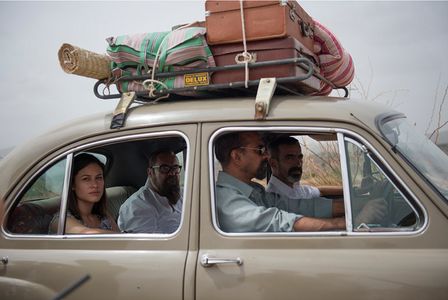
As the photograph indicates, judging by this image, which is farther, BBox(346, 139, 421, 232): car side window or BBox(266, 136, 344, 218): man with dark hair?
BBox(266, 136, 344, 218): man with dark hair

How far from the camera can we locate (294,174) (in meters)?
3.32

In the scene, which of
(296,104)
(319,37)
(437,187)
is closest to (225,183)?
(296,104)

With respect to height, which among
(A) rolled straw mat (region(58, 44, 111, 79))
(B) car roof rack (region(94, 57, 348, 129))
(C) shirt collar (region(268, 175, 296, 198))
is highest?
(A) rolled straw mat (region(58, 44, 111, 79))

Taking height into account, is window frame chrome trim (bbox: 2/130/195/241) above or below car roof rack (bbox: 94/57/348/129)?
below

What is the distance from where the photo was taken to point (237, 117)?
97.8 inches

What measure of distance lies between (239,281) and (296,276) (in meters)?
0.27

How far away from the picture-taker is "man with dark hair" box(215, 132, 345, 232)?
241 centimetres

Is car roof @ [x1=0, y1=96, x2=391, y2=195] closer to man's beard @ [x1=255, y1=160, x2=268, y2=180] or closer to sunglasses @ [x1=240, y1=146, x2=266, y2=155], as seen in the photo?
sunglasses @ [x1=240, y1=146, x2=266, y2=155]

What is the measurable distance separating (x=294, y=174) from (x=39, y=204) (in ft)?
5.64

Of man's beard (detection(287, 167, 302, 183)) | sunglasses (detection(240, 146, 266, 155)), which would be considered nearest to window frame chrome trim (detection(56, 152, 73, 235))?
sunglasses (detection(240, 146, 266, 155))

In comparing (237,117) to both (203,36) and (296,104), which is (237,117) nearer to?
(296,104)

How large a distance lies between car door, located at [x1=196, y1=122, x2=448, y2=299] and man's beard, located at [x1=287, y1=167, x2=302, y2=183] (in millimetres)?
938

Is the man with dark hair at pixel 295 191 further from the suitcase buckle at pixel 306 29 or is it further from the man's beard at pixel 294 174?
the suitcase buckle at pixel 306 29

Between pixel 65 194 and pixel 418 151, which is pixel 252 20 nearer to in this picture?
pixel 418 151
